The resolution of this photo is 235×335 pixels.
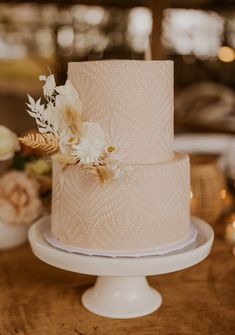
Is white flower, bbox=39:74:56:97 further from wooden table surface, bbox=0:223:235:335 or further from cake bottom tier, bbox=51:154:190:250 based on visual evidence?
wooden table surface, bbox=0:223:235:335

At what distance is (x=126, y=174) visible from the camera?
0.91 meters

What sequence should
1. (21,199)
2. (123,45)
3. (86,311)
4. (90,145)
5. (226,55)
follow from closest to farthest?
(90,145)
(86,311)
(21,199)
(226,55)
(123,45)

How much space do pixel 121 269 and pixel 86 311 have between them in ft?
0.60

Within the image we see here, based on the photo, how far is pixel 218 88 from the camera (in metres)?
4.07

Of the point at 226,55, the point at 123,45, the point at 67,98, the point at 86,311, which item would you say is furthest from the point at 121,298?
the point at 123,45

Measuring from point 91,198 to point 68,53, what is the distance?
184 inches

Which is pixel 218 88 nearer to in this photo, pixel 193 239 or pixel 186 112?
pixel 186 112

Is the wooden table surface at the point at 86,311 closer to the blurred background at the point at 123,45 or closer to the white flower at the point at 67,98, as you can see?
the white flower at the point at 67,98

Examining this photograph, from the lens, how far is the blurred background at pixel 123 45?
3.88m

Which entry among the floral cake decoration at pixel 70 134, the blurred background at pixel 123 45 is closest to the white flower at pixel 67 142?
the floral cake decoration at pixel 70 134

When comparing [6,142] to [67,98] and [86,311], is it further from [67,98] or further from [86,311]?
[86,311]

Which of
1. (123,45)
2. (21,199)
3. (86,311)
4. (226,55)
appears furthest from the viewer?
(123,45)

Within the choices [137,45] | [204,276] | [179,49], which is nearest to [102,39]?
[137,45]

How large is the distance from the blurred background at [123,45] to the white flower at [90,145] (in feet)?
8.61
